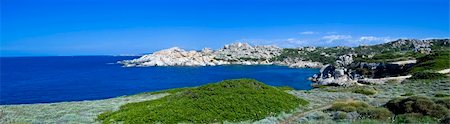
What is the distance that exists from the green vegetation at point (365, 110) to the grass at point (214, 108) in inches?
137

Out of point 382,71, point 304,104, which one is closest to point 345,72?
point 382,71

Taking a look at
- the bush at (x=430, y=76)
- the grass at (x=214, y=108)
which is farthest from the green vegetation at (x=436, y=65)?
the grass at (x=214, y=108)

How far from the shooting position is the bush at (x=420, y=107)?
26516 millimetres

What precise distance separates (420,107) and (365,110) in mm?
3366

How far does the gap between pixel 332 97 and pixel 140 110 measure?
17.9m

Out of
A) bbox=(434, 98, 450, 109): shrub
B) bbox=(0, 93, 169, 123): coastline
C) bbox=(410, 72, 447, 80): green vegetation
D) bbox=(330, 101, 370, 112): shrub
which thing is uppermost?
bbox=(434, 98, 450, 109): shrub

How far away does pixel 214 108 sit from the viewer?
29.0 meters

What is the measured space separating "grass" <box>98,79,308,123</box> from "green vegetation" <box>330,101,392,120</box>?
11.4 ft

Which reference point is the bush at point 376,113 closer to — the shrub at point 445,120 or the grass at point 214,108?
the shrub at point 445,120

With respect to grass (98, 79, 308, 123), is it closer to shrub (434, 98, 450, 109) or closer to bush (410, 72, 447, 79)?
shrub (434, 98, 450, 109)

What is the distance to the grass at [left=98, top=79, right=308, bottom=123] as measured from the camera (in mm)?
27406

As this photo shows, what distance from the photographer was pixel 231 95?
31.8m

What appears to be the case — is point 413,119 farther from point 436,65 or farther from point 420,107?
point 436,65

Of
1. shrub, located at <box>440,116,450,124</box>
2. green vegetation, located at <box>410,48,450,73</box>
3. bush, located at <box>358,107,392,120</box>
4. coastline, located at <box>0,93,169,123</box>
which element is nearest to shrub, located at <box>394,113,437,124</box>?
bush, located at <box>358,107,392,120</box>
